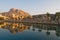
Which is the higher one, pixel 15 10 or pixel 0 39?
pixel 15 10

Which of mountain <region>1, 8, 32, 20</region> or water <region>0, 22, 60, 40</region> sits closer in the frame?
Result: water <region>0, 22, 60, 40</region>

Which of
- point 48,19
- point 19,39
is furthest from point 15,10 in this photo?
point 19,39

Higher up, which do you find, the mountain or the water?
the mountain

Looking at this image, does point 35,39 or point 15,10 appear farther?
point 15,10

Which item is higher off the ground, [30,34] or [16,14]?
[16,14]

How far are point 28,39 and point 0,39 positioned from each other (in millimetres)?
5684

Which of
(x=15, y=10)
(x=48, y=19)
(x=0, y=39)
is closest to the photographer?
(x=0, y=39)

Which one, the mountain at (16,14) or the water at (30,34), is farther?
the mountain at (16,14)

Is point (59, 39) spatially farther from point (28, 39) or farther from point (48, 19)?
point (48, 19)

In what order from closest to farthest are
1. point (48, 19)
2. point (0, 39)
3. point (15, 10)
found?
point (0, 39)
point (48, 19)
point (15, 10)

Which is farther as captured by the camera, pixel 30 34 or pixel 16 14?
pixel 16 14

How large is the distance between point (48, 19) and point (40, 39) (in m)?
51.6

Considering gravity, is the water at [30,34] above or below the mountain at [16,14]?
below

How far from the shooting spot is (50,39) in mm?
27297
